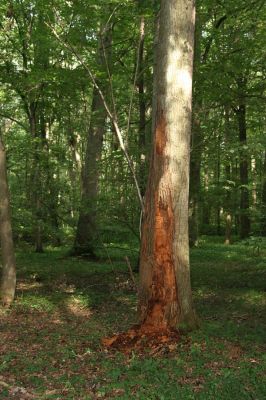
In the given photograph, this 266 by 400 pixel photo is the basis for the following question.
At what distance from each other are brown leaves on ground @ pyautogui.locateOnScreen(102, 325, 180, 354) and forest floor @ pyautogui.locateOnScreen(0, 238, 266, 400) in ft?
0.24

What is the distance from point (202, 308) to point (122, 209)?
414 cm

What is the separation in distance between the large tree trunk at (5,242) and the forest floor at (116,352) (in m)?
0.37

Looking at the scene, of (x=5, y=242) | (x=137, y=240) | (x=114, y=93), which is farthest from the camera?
(x=114, y=93)

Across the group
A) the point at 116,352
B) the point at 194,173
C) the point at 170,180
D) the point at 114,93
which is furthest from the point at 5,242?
the point at 194,173

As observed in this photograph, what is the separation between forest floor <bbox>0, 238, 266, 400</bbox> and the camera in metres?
5.27

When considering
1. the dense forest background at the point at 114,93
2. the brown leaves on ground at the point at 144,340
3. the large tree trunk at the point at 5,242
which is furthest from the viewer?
the dense forest background at the point at 114,93

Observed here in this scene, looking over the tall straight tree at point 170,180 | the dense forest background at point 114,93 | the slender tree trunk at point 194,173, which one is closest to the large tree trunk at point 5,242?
the dense forest background at point 114,93

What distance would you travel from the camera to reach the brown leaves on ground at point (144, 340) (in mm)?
6473

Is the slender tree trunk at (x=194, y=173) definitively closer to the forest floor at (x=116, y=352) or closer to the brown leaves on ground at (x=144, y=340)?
the forest floor at (x=116, y=352)

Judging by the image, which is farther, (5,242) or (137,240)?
(137,240)

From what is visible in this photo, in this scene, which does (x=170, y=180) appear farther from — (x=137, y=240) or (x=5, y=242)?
(x=137, y=240)

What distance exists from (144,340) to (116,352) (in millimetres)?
467

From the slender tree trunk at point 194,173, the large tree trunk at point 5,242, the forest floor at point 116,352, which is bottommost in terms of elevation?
the forest floor at point 116,352

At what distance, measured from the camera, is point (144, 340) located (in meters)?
6.65
